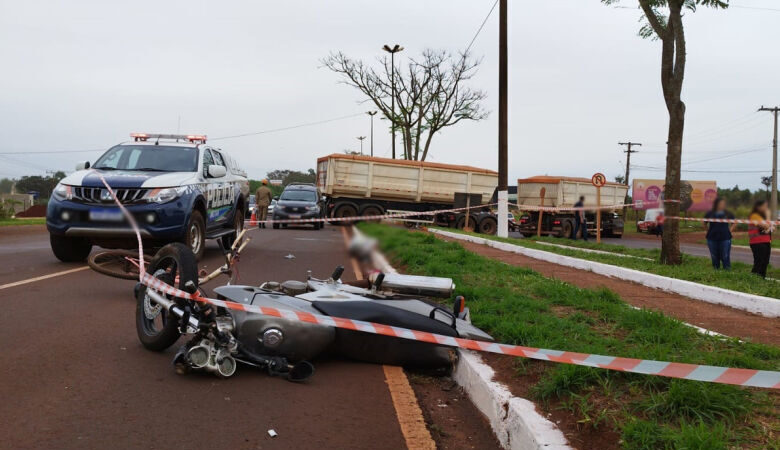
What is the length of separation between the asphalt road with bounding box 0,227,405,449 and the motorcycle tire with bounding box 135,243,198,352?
0.14 meters

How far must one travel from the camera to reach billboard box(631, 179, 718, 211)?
8.34ft

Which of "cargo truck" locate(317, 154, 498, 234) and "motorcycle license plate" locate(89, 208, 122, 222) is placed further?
"motorcycle license plate" locate(89, 208, 122, 222)

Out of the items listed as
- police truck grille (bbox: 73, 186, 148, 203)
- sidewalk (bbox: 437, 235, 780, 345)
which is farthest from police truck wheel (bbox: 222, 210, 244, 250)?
sidewalk (bbox: 437, 235, 780, 345)

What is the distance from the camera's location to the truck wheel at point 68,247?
973cm

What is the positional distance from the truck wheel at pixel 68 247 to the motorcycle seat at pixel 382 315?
6386mm

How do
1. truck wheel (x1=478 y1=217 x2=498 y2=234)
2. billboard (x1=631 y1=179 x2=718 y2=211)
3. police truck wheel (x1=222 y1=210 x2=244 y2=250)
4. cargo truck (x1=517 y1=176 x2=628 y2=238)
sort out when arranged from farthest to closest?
truck wheel (x1=478 y1=217 x2=498 y2=234)
police truck wheel (x1=222 y1=210 x2=244 y2=250)
cargo truck (x1=517 y1=176 x2=628 y2=238)
billboard (x1=631 y1=179 x2=718 y2=211)

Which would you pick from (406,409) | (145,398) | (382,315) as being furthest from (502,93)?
(145,398)

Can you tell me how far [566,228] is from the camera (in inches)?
735

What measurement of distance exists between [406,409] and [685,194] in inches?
85.8

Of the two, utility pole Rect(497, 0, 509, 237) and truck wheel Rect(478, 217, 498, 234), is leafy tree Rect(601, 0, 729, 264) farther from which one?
truck wheel Rect(478, 217, 498, 234)

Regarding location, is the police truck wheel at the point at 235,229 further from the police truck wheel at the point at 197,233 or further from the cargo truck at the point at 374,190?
the cargo truck at the point at 374,190

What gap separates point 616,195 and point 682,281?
13.9 ft

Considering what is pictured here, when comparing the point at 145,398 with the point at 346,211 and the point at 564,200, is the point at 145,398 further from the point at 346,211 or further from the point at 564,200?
the point at 564,200

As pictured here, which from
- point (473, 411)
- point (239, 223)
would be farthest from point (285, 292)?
point (239, 223)
